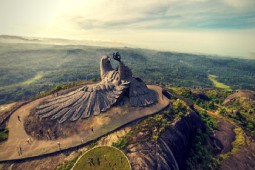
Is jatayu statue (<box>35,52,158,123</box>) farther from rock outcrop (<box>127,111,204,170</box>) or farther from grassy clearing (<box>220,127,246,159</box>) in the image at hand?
grassy clearing (<box>220,127,246,159</box>)

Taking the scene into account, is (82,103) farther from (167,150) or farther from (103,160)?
(167,150)

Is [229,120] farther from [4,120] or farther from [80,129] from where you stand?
[4,120]

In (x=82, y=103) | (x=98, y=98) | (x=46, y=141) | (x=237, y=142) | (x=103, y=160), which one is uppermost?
(x=98, y=98)

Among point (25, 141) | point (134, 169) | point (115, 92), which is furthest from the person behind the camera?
point (115, 92)

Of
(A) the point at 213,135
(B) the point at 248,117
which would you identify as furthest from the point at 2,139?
(B) the point at 248,117

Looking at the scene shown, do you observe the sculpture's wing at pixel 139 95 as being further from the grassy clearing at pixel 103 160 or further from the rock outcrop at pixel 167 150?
the grassy clearing at pixel 103 160

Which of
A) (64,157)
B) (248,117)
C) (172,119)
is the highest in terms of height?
(172,119)

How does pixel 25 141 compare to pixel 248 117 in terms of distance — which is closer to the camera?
pixel 25 141

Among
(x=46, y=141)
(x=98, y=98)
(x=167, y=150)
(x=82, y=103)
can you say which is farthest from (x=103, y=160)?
(x=98, y=98)
